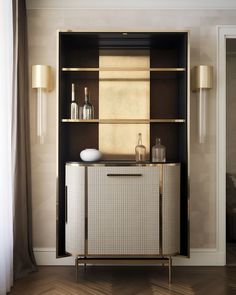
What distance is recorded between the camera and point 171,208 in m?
2.89

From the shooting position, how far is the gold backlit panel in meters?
Answer: 3.33

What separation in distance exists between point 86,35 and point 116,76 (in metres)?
0.52

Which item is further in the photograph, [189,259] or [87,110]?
[189,259]

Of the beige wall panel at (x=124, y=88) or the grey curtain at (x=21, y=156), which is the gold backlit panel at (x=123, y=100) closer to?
the beige wall panel at (x=124, y=88)

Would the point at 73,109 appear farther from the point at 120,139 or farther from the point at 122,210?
the point at 122,210

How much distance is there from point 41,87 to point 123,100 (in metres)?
0.77

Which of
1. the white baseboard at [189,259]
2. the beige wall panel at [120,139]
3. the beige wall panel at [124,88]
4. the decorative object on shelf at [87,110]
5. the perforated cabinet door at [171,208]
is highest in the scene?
the beige wall panel at [124,88]

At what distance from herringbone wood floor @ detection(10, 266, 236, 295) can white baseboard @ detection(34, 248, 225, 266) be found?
69 millimetres

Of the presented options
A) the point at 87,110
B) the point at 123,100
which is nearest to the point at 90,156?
the point at 87,110

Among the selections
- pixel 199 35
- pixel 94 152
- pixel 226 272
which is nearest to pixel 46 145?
pixel 94 152

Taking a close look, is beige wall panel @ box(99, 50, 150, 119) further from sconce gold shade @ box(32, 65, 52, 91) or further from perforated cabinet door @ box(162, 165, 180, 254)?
perforated cabinet door @ box(162, 165, 180, 254)

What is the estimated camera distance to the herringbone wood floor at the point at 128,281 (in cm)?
271

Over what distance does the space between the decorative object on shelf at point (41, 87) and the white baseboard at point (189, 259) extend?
1050 mm

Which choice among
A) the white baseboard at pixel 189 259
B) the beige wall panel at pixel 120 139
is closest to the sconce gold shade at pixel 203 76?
Answer: the beige wall panel at pixel 120 139
